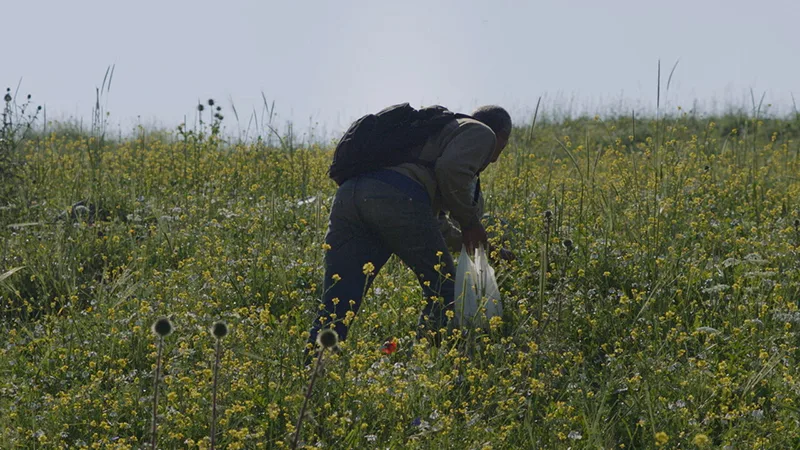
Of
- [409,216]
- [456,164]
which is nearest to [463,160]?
[456,164]

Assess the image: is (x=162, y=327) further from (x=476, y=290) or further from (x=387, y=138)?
(x=476, y=290)

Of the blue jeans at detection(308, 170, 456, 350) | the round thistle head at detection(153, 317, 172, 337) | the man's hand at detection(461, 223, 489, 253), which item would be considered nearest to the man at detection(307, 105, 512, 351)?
the blue jeans at detection(308, 170, 456, 350)

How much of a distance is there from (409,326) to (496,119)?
121cm

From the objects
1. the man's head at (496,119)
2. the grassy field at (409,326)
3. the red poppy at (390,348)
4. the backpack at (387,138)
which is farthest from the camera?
the man's head at (496,119)

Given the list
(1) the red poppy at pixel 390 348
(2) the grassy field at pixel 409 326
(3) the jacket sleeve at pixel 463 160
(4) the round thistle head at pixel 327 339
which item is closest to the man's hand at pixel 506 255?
(2) the grassy field at pixel 409 326

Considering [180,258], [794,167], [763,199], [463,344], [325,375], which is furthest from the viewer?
[794,167]

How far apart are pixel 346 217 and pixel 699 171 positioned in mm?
4165

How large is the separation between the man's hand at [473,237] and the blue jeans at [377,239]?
24 centimetres

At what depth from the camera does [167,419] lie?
3816 mm

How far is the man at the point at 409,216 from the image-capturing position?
468cm

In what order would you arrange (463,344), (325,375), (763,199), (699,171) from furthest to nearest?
(699,171) → (763,199) → (463,344) → (325,375)

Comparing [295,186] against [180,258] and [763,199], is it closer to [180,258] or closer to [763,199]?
[180,258]

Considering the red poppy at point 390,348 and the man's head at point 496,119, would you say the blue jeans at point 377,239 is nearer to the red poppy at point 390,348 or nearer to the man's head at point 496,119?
the red poppy at point 390,348

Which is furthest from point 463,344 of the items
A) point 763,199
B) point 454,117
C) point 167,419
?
point 763,199
